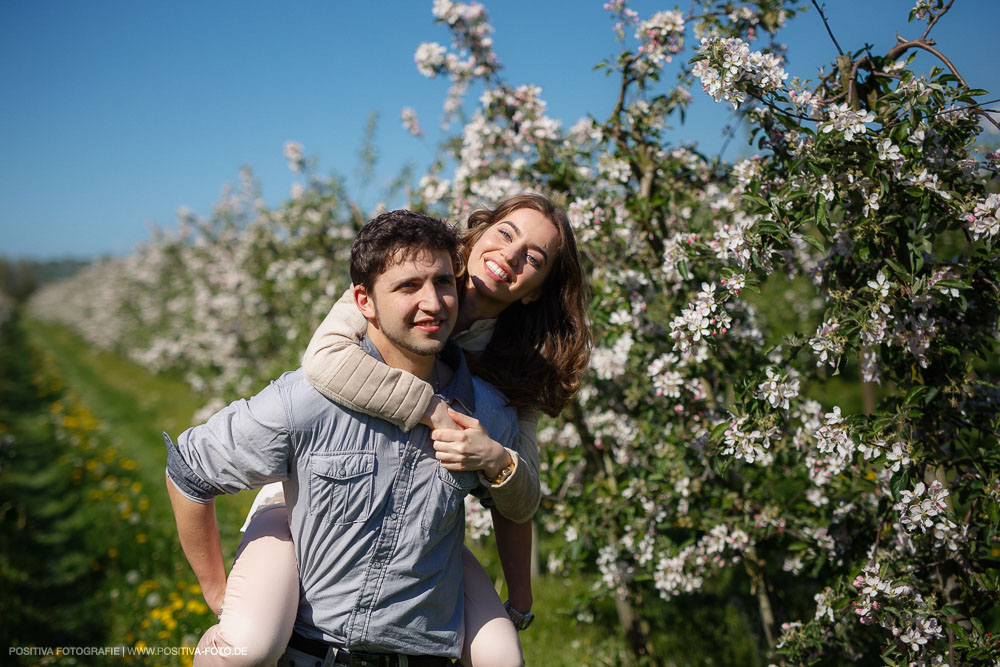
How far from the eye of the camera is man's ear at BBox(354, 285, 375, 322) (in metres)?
1.80

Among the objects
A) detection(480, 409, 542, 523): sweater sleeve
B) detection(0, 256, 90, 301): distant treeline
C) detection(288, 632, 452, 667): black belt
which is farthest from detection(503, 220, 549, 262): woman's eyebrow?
detection(0, 256, 90, 301): distant treeline

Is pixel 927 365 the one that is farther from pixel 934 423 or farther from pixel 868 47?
pixel 868 47

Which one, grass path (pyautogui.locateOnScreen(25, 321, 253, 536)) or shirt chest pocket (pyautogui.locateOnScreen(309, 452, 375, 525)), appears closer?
shirt chest pocket (pyautogui.locateOnScreen(309, 452, 375, 525))

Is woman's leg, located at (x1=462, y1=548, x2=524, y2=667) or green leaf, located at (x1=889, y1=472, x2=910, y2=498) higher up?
green leaf, located at (x1=889, y1=472, x2=910, y2=498)

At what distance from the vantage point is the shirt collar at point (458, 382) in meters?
1.96

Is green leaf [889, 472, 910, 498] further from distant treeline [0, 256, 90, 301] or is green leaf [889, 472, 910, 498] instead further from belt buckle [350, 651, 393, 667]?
distant treeline [0, 256, 90, 301]

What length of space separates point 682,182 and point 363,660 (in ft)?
7.21

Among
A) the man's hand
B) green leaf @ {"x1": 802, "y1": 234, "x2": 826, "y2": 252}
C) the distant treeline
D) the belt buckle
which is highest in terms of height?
the distant treeline

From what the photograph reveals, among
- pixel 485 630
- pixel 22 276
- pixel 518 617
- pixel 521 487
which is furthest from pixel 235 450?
pixel 22 276

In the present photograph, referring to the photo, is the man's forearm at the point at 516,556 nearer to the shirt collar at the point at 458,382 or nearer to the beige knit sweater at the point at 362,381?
the beige knit sweater at the point at 362,381

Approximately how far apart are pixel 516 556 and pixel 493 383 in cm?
55

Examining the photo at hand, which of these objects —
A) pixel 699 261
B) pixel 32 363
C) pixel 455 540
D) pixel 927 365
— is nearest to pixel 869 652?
pixel 927 365

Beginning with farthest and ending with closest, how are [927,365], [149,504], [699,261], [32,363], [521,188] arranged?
[32,363] → [149,504] → [521,188] → [699,261] → [927,365]

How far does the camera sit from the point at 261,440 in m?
1.63
